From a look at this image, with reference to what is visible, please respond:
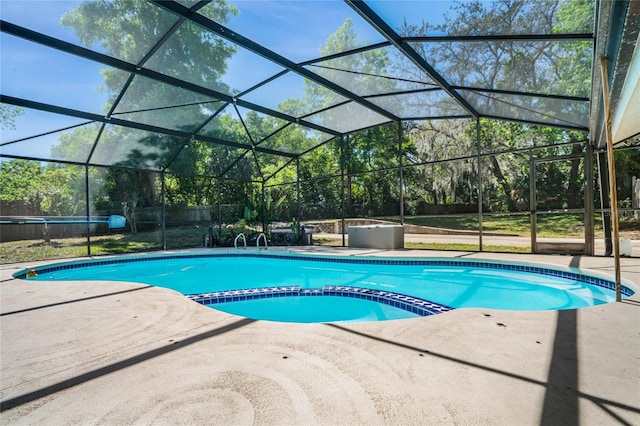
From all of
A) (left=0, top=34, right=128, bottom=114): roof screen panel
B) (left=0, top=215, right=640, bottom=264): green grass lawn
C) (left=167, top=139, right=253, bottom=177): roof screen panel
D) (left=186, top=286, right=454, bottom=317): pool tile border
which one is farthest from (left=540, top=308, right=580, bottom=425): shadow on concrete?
(left=167, top=139, right=253, bottom=177): roof screen panel

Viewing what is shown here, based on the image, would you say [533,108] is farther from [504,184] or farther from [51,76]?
[504,184]

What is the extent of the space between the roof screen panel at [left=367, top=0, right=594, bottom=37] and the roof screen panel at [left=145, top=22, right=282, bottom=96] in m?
2.53

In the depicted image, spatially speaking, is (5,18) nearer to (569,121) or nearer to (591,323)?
(591,323)

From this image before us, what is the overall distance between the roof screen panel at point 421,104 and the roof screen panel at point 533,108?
479 millimetres

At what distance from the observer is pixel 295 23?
4723mm

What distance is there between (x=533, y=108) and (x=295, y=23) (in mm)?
4828

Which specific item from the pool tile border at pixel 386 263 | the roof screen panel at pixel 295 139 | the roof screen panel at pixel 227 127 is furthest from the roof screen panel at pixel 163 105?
the pool tile border at pixel 386 263

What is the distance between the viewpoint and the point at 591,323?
244 centimetres

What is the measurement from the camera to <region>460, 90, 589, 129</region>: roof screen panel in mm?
5805

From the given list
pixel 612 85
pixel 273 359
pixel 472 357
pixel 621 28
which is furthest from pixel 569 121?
pixel 273 359

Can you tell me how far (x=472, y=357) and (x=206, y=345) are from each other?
161 cm

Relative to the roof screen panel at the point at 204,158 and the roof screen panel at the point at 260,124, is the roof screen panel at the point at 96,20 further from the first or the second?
the roof screen panel at the point at 204,158

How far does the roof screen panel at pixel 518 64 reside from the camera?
4406mm

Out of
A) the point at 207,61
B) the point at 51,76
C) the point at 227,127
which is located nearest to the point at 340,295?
the point at 207,61
